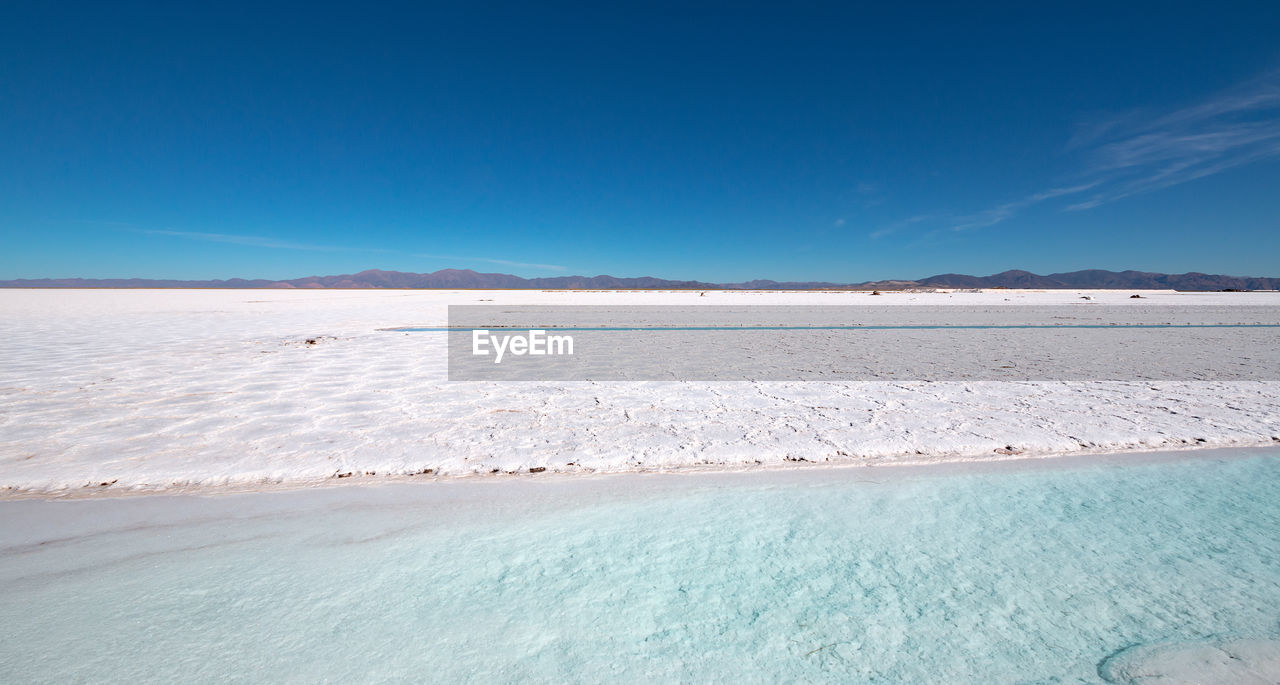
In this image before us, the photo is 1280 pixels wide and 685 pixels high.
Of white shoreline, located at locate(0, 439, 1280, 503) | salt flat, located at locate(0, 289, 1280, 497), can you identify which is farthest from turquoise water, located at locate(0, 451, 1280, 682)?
salt flat, located at locate(0, 289, 1280, 497)

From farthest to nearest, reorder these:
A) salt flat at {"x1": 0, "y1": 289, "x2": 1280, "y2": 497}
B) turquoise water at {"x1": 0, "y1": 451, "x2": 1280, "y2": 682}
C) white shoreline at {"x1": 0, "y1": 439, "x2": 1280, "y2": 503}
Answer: salt flat at {"x1": 0, "y1": 289, "x2": 1280, "y2": 497}
white shoreline at {"x1": 0, "y1": 439, "x2": 1280, "y2": 503}
turquoise water at {"x1": 0, "y1": 451, "x2": 1280, "y2": 682}

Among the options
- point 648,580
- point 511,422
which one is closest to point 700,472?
point 648,580

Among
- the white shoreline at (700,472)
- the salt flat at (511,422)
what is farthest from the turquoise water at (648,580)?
the salt flat at (511,422)

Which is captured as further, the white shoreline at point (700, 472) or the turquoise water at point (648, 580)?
the white shoreline at point (700, 472)

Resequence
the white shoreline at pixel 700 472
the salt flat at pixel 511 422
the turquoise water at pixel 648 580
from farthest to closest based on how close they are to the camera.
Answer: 1. the salt flat at pixel 511 422
2. the white shoreline at pixel 700 472
3. the turquoise water at pixel 648 580

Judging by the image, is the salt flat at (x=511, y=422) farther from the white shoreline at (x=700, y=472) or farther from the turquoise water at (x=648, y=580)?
the turquoise water at (x=648, y=580)

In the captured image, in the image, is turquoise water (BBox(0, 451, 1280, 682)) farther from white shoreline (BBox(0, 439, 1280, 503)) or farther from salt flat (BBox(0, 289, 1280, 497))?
salt flat (BBox(0, 289, 1280, 497))
